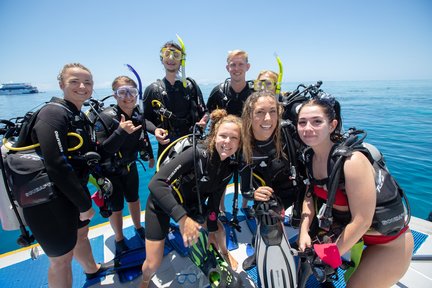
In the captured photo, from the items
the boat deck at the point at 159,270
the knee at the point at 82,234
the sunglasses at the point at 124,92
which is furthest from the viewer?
the sunglasses at the point at 124,92

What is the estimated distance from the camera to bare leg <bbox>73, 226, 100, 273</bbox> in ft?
6.84

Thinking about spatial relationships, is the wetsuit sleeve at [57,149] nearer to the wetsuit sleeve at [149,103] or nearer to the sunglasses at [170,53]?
the wetsuit sleeve at [149,103]

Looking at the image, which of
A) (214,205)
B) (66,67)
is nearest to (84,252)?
(214,205)

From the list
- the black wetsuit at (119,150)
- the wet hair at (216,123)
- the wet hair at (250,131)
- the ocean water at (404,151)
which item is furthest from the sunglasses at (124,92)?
the ocean water at (404,151)

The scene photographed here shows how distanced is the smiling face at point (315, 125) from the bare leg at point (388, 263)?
3.12 feet

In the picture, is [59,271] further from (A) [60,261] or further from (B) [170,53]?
(B) [170,53]

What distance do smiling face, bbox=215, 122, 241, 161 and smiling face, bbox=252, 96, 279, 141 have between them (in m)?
0.24

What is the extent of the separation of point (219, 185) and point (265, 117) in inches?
31.2

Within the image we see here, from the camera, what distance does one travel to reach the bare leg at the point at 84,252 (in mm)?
2086

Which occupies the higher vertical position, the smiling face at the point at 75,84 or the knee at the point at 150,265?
the smiling face at the point at 75,84

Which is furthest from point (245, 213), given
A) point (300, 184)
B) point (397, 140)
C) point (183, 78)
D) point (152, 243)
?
point (397, 140)

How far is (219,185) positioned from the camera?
2088mm

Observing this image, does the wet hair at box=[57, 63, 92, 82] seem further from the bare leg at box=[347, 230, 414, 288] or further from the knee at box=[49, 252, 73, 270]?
the bare leg at box=[347, 230, 414, 288]

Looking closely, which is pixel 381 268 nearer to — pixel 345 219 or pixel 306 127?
pixel 345 219
